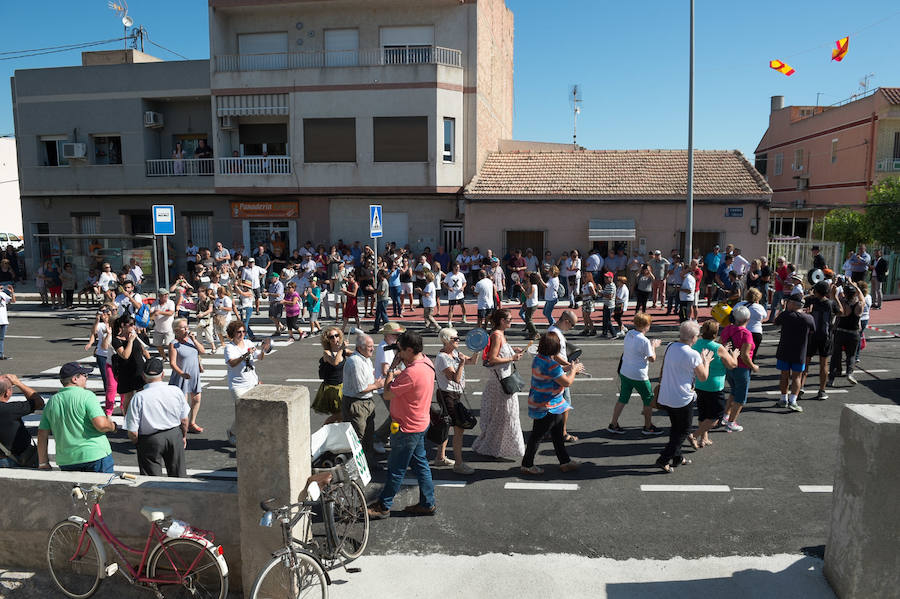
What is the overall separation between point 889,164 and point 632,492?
112 feet

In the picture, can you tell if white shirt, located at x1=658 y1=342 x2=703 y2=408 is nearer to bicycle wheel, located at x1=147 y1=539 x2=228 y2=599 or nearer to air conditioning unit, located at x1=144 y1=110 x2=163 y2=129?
bicycle wheel, located at x1=147 y1=539 x2=228 y2=599

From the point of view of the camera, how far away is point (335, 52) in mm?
24609

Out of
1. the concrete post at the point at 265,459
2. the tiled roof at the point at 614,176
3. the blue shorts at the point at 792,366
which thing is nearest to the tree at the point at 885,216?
the tiled roof at the point at 614,176

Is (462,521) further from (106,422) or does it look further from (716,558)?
(106,422)

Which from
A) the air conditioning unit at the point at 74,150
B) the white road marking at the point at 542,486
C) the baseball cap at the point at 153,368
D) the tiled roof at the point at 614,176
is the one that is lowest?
the white road marking at the point at 542,486

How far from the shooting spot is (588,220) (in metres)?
23.5

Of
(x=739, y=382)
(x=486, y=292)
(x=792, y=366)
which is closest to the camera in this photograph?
(x=739, y=382)

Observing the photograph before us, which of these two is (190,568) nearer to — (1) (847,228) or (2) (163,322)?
(2) (163,322)

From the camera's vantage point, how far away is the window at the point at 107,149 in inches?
1065

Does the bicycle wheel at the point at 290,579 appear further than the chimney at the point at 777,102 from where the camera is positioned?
No

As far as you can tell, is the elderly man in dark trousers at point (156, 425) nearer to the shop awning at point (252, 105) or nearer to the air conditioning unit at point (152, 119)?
the shop awning at point (252, 105)

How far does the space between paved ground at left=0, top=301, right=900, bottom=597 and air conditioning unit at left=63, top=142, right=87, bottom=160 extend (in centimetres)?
2093

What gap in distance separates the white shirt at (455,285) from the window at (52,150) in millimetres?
19985

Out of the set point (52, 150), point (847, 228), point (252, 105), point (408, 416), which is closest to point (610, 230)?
point (252, 105)
